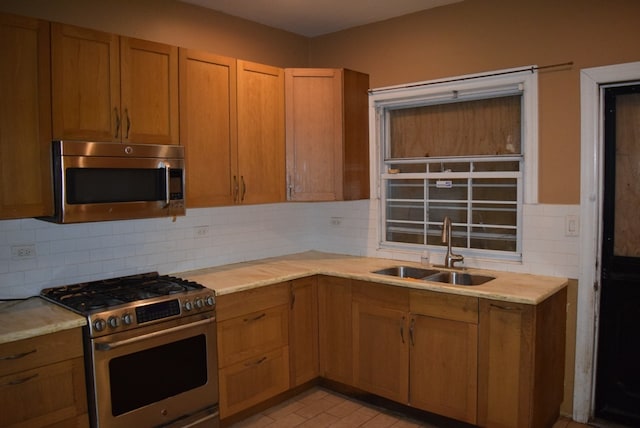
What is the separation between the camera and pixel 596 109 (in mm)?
2975

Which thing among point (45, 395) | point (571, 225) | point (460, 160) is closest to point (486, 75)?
point (460, 160)

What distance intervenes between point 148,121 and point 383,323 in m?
1.89

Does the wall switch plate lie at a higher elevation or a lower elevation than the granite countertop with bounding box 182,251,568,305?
higher

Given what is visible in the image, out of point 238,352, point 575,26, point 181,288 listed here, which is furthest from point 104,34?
point 575,26

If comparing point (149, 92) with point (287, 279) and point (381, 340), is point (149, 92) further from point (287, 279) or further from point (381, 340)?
point (381, 340)

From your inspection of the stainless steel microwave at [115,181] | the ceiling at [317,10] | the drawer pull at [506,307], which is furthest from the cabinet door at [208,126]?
the drawer pull at [506,307]

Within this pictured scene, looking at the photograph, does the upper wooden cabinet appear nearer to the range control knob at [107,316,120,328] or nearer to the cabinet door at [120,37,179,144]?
the cabinet door at [120,37,179,144]

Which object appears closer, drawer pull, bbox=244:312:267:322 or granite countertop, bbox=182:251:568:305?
granite countertop, bbox=182:251:568:305

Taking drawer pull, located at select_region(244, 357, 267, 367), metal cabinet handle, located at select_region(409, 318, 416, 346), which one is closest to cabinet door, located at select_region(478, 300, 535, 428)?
metal cabinet handle, located at select_region(409, 318, 416, 346)

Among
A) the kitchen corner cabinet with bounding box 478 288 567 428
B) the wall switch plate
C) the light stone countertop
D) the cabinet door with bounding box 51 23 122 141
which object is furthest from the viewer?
the wall switch plate

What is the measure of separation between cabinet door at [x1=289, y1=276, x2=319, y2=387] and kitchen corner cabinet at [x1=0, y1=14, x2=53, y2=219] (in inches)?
64.3

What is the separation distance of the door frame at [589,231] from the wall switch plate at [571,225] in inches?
1.0

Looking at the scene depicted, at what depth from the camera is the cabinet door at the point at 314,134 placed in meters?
3.72

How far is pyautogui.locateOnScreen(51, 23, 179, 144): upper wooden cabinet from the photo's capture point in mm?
2588
